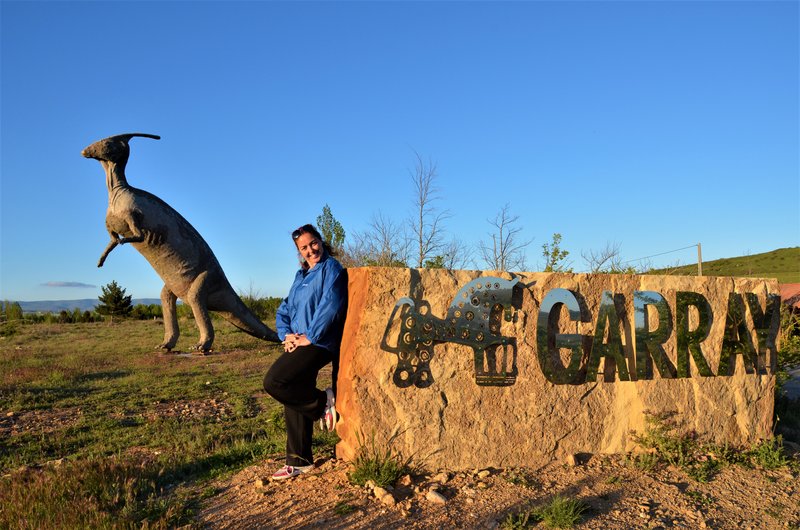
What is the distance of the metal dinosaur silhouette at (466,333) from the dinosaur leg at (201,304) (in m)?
7.15

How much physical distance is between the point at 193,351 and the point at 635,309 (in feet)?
29.6

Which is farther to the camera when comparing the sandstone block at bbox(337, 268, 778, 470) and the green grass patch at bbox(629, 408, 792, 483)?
the green grass patch at bbox(629, 408, 792, 483)

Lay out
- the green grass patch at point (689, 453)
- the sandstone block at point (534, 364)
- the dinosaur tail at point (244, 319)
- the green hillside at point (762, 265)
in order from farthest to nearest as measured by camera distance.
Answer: the green hillside at point (762, 265) < the dinosaur tail at point (244, 319) < the green grass patch at point (689, 453) < the sandstone block at point (534, 364)

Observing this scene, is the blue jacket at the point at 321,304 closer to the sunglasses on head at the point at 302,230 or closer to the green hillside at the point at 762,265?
the sunglasses on head at the point at 302,230

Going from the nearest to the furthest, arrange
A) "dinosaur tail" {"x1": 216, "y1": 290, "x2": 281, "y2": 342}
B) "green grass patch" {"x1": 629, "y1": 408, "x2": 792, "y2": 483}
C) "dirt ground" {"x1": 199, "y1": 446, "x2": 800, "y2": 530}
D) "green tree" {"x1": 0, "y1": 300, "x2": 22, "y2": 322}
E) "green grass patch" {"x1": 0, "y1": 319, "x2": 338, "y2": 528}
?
"dirt ground" {"x1": 199, "y1": 446, "x2": 800, "y2": 530} < "green grass patch" {"x1": 0, "y1": 319, "x2": 338, "y2": 528} < "green grass patch" {"x1": 629, "y1": 408, "x2": 792, "y2": 483} < "dinosaur tail" {"x1": 216, "y1": 290, "x2": 281, "y2": 342} < "green tree" {"x1": 0, "y1": 300, "x2": 22, "y2": 322}

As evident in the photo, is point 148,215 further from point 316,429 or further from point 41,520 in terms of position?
point 41,520

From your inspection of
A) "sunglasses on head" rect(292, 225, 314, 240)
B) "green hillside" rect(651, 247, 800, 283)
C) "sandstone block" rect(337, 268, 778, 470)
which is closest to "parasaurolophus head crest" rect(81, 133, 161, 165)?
"sunglasses on head" rect(292, 225, 314, 240)

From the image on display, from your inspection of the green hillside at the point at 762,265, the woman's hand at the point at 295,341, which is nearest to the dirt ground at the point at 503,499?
the woman's hand at the point at 295,341

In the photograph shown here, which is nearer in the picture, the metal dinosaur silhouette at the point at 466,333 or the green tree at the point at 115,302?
the metal dinosaur silhouette at the point at 466,333

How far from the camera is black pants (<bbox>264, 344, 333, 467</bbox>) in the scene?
12.7ft

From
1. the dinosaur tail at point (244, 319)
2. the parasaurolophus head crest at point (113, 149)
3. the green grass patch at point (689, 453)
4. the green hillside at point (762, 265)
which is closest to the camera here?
the green grass patch at point (689, 453)

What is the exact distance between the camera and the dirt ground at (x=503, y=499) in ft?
11.4

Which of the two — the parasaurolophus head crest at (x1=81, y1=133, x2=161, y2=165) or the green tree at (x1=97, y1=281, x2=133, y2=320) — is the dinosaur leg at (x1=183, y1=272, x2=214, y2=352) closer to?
the parasaurolophus head crest at (x1=81, y1=133, x2=161, y2=165)

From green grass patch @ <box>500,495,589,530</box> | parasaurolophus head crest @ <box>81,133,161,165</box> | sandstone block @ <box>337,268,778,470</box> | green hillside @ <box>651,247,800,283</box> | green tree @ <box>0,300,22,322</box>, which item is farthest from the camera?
green hillside @ <box>651,247,800,283</box>
